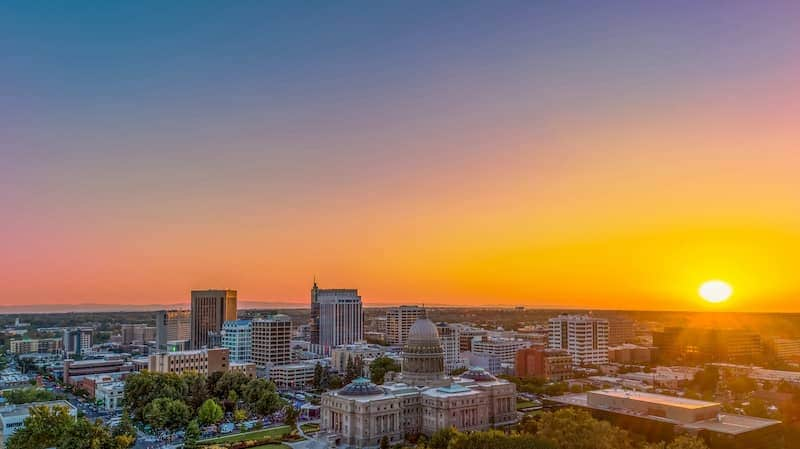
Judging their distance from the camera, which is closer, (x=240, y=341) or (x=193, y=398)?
(x=193, y=398)

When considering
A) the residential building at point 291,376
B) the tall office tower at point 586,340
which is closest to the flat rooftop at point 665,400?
the tall office tower at point 586,340

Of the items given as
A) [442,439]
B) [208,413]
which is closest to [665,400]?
[442,439]

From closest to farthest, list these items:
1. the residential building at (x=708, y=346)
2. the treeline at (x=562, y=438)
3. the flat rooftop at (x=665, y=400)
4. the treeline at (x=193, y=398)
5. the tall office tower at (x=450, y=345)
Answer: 1. the treeline at (x=562, y=438)
2. the flat rooftop at (x=665, y=400)
3. the treeline at (x=193, y=398)
4. the tall office tower at (x=450, y=345)
5. the residential building at (x=708, y=346)

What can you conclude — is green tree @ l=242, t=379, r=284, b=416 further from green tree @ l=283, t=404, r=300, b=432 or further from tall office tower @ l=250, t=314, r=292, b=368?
tall office tower @ l=250, t=314, r=292, b=368

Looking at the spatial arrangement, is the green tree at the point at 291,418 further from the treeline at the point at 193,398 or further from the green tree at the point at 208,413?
the green tree at the point at 208,413

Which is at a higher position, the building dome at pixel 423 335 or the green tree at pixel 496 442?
the building dome at pixel 423 335

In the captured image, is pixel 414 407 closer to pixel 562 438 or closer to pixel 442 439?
pixel 442 439
